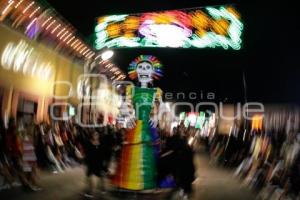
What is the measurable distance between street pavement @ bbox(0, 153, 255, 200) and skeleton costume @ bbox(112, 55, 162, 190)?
1.14 feet

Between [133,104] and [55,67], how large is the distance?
37.4 feet

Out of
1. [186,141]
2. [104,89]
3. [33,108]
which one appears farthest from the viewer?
[104,89]

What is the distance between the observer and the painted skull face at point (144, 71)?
1141cm

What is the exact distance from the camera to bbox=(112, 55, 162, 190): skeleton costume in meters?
10.5

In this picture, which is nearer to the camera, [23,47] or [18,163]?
[18,163]

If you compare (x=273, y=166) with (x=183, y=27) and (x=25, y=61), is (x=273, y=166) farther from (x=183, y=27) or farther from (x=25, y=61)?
(x=183, y=27)

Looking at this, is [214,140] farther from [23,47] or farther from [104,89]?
[23,47]

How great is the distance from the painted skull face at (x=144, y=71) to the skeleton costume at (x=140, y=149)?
35 cm

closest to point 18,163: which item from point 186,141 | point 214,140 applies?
point 186,141

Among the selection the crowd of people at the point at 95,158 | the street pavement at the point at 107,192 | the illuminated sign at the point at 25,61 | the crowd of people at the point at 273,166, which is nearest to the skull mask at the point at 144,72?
the crowd of people at the point at 95,158

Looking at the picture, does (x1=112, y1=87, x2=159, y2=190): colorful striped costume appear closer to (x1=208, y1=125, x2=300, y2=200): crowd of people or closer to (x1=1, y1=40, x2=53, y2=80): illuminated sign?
(x1=208, y1=125, x2=300, y2=200): crowd of people

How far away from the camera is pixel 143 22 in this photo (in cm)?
2088

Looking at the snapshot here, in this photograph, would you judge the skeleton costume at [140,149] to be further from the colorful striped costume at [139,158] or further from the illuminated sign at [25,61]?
the illuminated sign at [25,61]

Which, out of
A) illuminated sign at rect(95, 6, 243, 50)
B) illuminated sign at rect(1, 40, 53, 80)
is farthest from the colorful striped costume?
illuminated sign at rect(95, 6, 243, 50)
